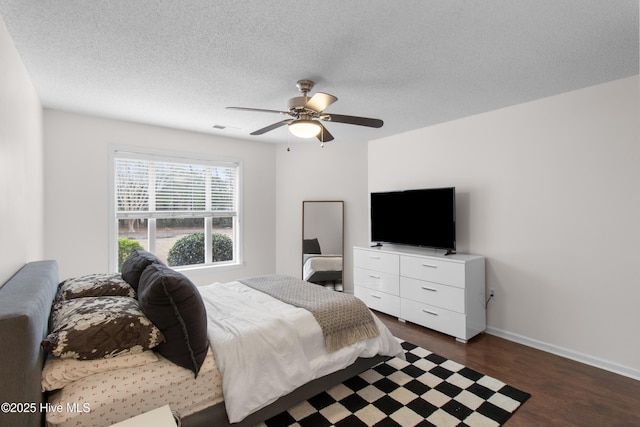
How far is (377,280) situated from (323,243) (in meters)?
1.20

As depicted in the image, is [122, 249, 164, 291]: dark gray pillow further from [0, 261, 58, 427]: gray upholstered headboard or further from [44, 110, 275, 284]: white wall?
[44, 110, 275, 284]: white wall

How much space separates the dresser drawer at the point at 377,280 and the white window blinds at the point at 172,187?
2165mm

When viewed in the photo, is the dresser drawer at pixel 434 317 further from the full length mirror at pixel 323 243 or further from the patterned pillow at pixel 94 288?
the patterned pillow at pixel 94 288

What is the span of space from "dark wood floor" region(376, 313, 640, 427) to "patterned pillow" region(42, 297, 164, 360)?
231cm

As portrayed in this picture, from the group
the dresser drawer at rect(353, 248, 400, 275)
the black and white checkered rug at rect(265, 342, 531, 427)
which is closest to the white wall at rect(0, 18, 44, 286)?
the black and white checkered rug at rect(265, 342, 531, 427)

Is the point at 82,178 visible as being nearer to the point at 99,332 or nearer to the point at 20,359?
the point at 99,332

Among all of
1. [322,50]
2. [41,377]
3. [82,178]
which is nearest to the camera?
[41,377]

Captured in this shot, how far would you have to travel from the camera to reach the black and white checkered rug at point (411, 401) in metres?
1.96

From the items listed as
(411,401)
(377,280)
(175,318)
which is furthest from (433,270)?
(175,318)

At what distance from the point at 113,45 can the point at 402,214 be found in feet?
10.9

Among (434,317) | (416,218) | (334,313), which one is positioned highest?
(416,218)

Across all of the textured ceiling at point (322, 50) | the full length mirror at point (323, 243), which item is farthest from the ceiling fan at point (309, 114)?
the full length mirror at point (323, 243)

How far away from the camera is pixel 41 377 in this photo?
4.35 ft

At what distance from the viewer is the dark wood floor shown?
78.7 inches
